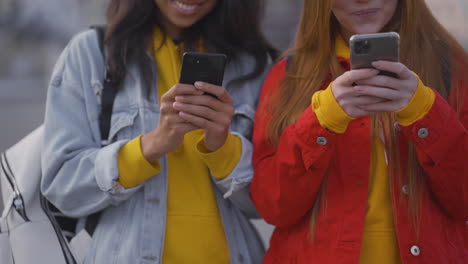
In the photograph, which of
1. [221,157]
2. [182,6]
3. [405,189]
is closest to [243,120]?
[221,157]

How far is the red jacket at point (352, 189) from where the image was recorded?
6.07ft

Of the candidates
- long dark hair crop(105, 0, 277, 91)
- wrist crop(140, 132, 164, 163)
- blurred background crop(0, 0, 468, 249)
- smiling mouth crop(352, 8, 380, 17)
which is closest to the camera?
smiling mouth crop(352, 8, 380, 17)

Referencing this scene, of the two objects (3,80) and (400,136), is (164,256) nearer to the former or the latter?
(400,136)

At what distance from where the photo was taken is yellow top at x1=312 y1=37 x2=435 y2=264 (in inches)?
72.0

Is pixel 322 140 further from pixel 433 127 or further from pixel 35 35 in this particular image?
pixel 35 35

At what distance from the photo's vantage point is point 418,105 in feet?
5.85

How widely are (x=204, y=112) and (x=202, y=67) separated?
0.47 ft

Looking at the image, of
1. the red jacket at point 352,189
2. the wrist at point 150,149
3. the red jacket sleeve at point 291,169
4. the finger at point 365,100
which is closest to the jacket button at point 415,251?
the red jacket at point 352,189

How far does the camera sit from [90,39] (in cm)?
240

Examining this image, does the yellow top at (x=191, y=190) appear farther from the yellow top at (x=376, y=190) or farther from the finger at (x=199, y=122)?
the yellow top at (x=376, y=190)

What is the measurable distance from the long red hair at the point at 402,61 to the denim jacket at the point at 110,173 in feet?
0.78

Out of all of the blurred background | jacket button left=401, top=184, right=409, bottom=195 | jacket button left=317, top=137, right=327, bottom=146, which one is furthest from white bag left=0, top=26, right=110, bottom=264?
the blurred background

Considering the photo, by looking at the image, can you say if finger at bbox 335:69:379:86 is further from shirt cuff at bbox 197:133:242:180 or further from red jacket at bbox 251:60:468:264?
shirt cuff at bbox 197:133:242:180

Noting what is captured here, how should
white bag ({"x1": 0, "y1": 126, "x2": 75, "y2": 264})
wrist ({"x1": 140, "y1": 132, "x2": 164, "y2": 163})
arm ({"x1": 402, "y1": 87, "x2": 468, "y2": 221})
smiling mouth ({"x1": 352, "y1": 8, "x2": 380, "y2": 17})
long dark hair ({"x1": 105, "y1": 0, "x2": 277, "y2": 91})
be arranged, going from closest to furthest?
1. arm ({"x1": 402, "y1": 87, "x2": 468, "y2": 221})
2. smiling mouth ({"x1": 352, "y1": 8, "x2": 380, "y2": 17})
3. wrist ({"x1": 140, "y1": 132, "x2": 164, "y2": 163})
4. white bag ({"x1": 0, "y1": 126, "x2": 75, "y2": 264})
5. long dark hair ({"x1": 105, "y1": 0, "x2": 277, "y2": 91})
